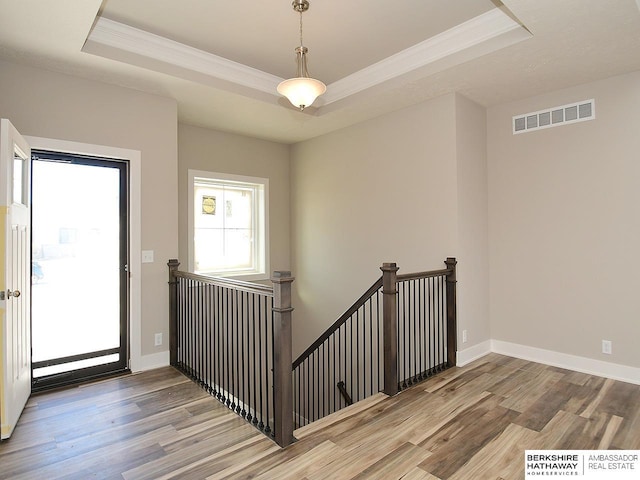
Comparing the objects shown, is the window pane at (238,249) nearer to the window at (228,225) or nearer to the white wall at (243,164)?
the window at (228,225)

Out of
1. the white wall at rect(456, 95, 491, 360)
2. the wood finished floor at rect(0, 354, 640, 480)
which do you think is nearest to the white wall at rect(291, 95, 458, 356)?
the white wall at rect(456, 95, 491, 360)

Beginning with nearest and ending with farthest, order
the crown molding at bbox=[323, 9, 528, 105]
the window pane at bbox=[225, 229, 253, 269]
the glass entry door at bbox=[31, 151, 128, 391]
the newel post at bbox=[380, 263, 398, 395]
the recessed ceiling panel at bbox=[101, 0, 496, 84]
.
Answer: the recessed ceiling panel at bbox=[101, 0, 496, 84], the crown molding at bbox=[323, 9, 528, 105], the newel post at bbox=[380, 263, 398, 395], the glass entry door at bbox=[31, 151, 128, 391], the window pane at bbox=[225, 229, 253, 269]

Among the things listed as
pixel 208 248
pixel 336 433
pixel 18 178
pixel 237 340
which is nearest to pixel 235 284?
pixel 237 340

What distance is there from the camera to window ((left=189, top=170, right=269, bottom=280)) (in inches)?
198

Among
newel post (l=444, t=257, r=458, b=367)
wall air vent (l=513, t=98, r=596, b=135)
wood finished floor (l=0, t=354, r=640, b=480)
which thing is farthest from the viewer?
newel post (l=444, t=257, r=458, b=367)

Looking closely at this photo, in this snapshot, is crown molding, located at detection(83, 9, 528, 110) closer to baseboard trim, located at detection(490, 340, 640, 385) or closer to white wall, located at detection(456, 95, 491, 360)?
white wall, located at detection(456, 95, 491, 360)

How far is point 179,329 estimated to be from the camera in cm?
385

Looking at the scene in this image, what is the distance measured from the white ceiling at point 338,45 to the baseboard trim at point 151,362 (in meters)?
2.64

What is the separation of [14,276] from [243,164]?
3257mm

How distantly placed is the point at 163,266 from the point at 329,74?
2676 millimetres

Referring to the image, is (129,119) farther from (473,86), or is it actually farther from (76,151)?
(473,86)

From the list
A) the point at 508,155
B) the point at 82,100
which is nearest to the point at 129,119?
the point at 82,100

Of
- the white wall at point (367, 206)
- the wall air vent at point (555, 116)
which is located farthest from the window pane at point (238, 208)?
the wall air vent at point (555, 116)

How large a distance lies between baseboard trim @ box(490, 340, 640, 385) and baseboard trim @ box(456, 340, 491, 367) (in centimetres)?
11
